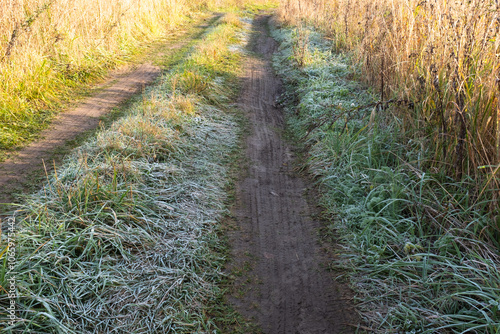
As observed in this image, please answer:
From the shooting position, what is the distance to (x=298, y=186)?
13.5 feet

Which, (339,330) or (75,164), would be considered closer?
(339,330)

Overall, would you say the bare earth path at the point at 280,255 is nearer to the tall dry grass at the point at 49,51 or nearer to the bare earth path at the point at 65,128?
the bare earth path at the point at 65,128

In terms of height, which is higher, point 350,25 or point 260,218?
point 350,25

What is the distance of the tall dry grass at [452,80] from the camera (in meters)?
2.90

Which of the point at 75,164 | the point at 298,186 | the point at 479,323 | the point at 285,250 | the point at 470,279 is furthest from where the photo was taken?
the point at 298,186

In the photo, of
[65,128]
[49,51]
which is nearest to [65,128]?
[65,128]

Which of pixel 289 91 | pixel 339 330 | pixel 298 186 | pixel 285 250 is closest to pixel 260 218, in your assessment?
pixel 285 250

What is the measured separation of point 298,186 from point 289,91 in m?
3.65

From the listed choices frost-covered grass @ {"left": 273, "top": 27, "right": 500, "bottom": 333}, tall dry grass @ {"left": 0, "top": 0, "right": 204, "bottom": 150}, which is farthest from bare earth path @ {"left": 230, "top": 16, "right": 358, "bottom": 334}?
A: tall dry grass @ {"left": 0, "top": 0, "right": 204, "bottom": 150}

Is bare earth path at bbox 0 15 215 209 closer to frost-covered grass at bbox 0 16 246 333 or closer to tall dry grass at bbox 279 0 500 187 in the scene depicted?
frost-covered grass at bbox 0 16 246 333

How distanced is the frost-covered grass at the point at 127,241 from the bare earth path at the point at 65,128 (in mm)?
363

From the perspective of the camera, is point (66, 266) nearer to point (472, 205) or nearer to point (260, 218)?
point (260, 218)

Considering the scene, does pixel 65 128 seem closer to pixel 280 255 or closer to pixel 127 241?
pixel 127 241

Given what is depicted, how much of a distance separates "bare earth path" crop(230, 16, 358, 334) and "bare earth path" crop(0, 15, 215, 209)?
7.51 feet
